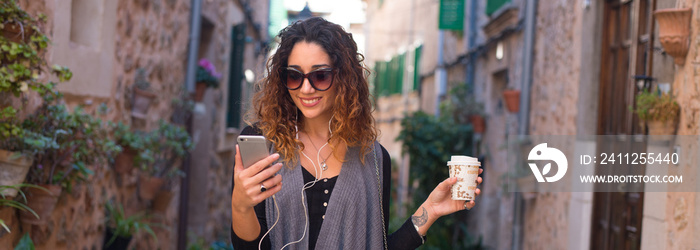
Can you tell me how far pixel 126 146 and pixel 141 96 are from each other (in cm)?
60

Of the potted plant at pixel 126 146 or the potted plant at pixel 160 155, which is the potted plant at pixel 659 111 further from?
the potted plant at pixel 160 155

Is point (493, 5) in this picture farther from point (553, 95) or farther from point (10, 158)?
point (10, 158)

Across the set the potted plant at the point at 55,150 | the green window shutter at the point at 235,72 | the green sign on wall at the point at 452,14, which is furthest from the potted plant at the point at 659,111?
the green sign on wall at the point at 452,14

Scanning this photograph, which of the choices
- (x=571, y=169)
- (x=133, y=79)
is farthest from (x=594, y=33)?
(x=133, y=79)

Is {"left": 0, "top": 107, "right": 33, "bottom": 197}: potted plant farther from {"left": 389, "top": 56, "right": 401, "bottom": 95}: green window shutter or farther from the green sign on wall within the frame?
{"left": 389, "top": 56, "right": 401, "bottom": 95}: green window shutter

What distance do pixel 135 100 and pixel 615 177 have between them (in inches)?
138

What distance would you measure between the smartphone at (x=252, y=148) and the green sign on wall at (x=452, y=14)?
8396 millimetres

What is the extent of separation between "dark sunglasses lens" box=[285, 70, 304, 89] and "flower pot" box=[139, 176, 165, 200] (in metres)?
3.44

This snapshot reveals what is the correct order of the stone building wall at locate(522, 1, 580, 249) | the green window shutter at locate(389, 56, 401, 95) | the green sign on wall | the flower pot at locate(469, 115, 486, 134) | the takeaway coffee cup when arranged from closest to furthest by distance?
the takeaway coffee cup
the stone building wall at locate(522, 1, 580, 249)
the flower pot at locate(469, 115, 486, 134)
the green sign on wall
the green window shutter at locate(389, 56, 401, 95)

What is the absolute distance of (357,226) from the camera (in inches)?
89.2

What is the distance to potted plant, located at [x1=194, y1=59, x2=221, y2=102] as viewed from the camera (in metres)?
6.93

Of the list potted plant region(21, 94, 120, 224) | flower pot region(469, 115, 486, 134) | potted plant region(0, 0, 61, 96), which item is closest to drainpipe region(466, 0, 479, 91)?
flower pot region(469, 115, 486, 134)

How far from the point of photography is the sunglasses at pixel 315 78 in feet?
7.07

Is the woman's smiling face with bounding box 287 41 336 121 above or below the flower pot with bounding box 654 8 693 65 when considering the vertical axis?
below
